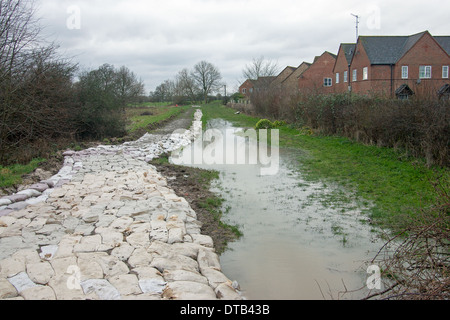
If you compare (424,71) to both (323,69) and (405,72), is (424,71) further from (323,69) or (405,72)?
(323,69)

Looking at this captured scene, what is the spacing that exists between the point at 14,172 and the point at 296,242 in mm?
7334

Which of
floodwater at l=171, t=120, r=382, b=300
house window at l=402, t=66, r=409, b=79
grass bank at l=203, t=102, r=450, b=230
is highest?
house window at l=402, t=66, r=409, b=79

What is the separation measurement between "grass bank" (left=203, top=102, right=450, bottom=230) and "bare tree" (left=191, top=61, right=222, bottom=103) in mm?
68035

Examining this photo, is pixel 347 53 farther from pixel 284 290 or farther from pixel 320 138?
pixel 284 290

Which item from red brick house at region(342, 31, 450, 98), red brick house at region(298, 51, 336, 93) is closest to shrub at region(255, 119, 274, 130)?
red brick house at region(342, 31, 450, 98)

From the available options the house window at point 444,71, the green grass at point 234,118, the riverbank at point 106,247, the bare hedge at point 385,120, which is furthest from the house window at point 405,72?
the riverbank at point 106,247

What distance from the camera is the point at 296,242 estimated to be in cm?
588

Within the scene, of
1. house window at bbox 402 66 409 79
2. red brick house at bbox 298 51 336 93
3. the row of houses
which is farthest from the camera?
red brick house at bbox 298 51 336 93

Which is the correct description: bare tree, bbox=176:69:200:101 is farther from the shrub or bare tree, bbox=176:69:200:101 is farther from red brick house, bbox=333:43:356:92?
the shrub

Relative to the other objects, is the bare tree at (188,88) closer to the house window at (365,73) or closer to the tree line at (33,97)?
the house window at (365,73)

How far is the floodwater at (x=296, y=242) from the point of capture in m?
4.59

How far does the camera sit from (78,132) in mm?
16891

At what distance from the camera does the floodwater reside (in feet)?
15.1
